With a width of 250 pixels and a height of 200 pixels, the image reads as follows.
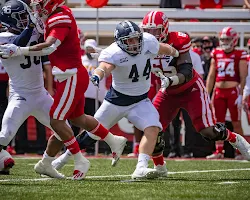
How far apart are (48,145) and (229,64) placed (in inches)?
174

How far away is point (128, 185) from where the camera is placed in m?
6.71

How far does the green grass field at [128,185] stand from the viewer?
6027 millimetres

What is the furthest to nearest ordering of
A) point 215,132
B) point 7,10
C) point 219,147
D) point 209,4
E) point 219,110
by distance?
1. point 209,4
2. point 219,110
3. point 219,147
4. point 215,132
5. point 7,10

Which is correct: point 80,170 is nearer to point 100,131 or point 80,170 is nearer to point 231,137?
point 100,131

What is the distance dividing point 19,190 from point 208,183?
1643 mm

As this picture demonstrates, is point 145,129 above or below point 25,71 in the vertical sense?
below

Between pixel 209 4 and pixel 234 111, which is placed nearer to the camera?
pixel 234 111

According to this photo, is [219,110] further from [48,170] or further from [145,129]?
[48,170]

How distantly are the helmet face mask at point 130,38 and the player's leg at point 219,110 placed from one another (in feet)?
13.5

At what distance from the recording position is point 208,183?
7031mm

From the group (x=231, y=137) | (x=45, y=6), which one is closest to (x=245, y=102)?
(x=231, y=137)

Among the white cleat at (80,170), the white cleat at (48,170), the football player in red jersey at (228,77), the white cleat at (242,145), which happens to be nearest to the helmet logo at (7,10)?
the white cleat at (48,170)

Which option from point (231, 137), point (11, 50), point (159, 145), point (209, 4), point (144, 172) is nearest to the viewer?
point (11, 50)

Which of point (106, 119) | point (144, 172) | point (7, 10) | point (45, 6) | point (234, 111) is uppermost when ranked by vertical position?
point (45, 6)
